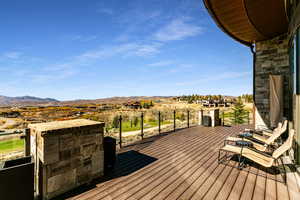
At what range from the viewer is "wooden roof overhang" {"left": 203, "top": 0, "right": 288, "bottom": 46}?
376 centimetres

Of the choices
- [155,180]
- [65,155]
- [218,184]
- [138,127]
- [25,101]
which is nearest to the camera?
[65,155]

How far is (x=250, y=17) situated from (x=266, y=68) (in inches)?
102

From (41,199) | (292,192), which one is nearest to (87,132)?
(41,199)

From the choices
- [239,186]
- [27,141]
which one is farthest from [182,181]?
[27,141]

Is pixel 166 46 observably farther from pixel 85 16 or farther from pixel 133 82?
pixel 133 82

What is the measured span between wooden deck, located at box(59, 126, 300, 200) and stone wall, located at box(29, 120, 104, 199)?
0.22 m

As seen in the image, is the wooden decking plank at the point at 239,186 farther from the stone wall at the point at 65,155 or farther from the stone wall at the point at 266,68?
the stone wall at the point at 266,68

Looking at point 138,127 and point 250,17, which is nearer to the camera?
point 250,17

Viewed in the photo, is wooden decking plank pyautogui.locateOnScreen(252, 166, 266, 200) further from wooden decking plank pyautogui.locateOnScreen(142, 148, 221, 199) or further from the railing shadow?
the railing shadow

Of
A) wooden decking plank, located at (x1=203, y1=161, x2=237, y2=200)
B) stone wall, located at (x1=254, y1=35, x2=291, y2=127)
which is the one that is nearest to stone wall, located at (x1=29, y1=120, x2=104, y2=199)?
wooden decking plank, located at (x1=203, y1=161, x2=237, y2=200)

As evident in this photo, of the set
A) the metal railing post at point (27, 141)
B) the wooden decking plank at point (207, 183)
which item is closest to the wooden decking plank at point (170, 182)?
the wooden decking plank at point (207, 183)

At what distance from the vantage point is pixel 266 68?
5.80m

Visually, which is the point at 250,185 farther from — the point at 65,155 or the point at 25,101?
the point at 25,101

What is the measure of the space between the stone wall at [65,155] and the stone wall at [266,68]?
249 inches
